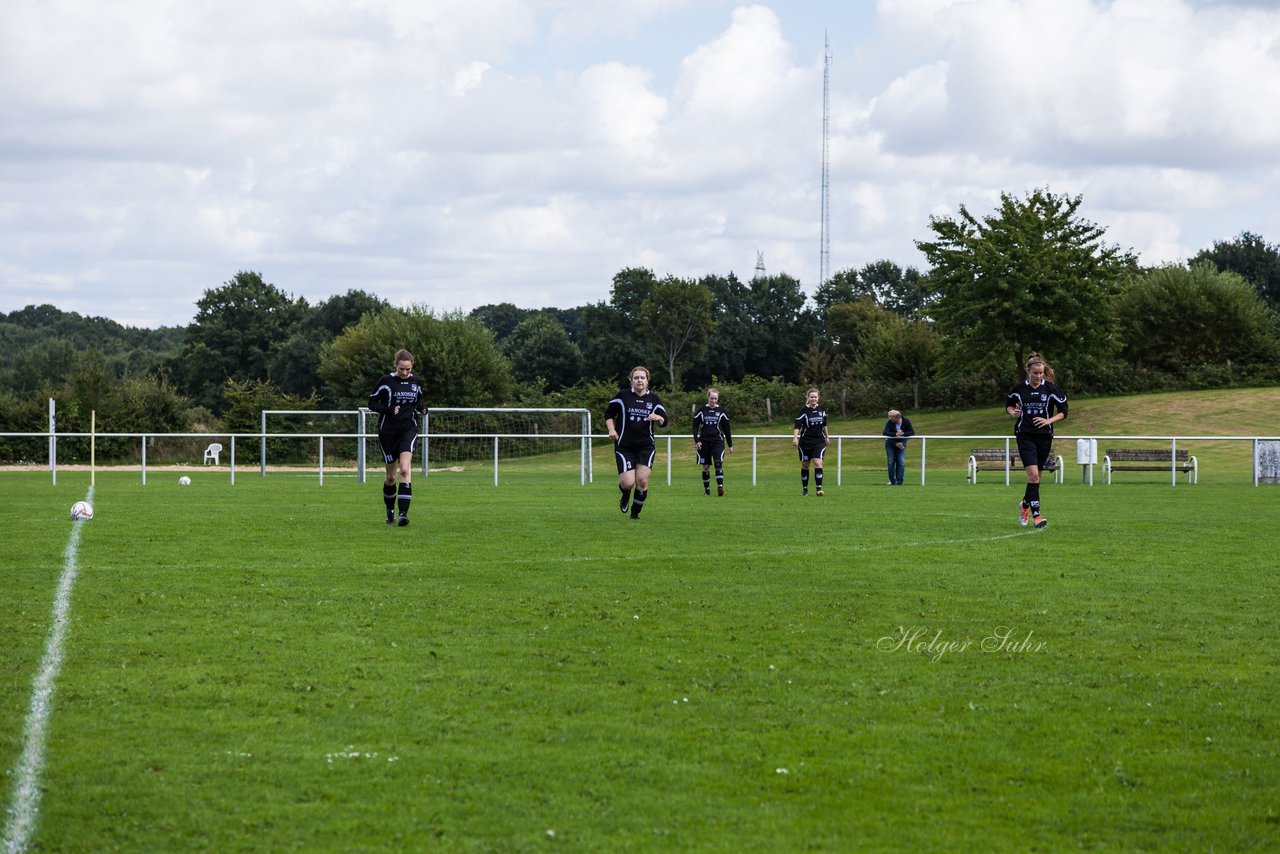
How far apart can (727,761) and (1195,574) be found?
754cm

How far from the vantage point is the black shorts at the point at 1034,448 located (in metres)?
16.2

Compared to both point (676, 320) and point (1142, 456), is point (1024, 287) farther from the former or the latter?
point (676, 320)

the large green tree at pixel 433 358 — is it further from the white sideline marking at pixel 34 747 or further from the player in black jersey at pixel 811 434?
the white sideline marking at pixel 34 747

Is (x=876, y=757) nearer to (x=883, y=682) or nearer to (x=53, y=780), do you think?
(x=883, y=682)

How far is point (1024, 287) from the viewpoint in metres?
49.2

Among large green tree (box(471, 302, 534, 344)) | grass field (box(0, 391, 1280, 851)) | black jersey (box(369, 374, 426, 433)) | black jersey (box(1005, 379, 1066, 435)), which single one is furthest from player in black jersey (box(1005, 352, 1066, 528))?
large green tree (box(471, 302, 534, 344))

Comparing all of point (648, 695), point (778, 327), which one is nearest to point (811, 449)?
point (648, 695)

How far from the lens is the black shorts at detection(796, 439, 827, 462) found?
25156 mm

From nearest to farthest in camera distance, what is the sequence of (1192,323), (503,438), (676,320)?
(503,438)
(1192,323)
(676,320)

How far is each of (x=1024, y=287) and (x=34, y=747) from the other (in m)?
47.1

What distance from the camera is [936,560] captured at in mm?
12555

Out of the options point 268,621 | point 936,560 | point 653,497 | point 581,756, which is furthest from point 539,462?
point 581,756

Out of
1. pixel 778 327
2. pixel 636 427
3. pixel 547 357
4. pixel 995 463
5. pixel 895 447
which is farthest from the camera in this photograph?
pixel 778 327

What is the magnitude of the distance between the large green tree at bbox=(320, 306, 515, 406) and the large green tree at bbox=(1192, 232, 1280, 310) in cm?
4709
